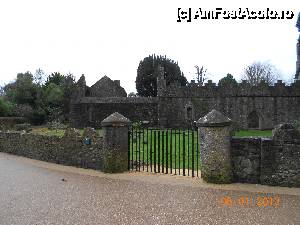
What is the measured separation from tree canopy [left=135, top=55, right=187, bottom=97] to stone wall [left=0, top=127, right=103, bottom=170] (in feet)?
106

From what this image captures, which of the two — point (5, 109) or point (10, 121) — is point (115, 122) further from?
point (5, 109)

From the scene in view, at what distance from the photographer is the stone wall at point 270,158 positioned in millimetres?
7910

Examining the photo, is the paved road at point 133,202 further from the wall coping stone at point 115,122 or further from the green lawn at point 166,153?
the wall coping stone at point 115,122

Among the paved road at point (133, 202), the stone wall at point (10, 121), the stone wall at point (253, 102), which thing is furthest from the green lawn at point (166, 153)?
the stone wall at point (10, 121)

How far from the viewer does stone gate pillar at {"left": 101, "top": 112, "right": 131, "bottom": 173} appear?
10562mm

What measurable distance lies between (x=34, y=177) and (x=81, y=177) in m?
1.46

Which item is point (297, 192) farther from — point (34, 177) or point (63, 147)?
point (63, 147)

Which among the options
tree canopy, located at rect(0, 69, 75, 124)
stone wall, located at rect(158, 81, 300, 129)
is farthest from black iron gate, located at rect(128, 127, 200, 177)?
tree canopy, located at rect(0, 69, 75, 124)

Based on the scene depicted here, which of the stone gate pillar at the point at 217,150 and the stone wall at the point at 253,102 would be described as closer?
the stone gate pillar at the point at 217,150
